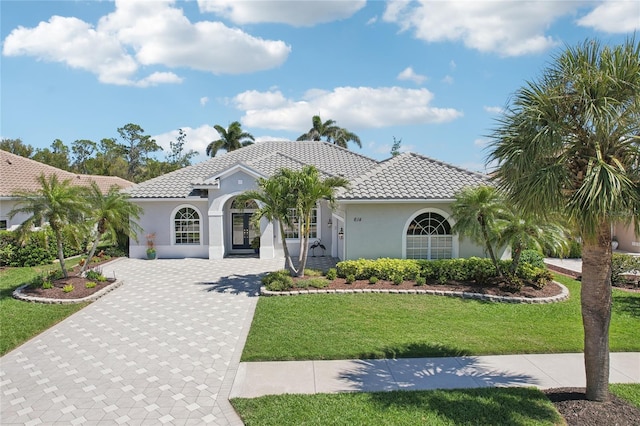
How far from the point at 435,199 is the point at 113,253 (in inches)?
695

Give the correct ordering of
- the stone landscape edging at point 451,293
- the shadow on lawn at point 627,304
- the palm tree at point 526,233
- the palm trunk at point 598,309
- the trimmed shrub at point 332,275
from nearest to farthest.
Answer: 1. the palm trunk at point 598,309
2. the shadow on lawn at point 627,304
3. the stone landscape edging at point 451,293
4. the palm tree at point 526,233
5. the trimmed shrub at point 332,275

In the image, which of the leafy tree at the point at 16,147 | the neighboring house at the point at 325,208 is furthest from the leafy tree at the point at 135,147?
the neighboring house at the point at 325,208

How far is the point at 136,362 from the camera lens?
867 cm

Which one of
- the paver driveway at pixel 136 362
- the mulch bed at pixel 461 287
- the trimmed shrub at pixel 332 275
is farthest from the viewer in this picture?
the trimmed shrub at pixel 332 275

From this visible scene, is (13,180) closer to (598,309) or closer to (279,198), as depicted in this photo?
(279,198)

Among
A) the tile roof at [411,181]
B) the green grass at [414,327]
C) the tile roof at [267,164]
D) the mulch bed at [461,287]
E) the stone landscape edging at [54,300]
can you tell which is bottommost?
the green grass at [414,327]

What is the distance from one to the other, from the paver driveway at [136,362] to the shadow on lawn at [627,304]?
11711 mm

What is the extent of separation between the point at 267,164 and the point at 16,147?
45407mm

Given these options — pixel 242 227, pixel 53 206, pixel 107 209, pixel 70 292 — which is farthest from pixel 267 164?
pixel 70 292

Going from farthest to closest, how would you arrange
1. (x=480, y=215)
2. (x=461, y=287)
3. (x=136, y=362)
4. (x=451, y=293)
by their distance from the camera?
1. (x=461, y=287)
2. (x=480, y=215)
3. (x=451, y=293)
4. (x=136, y=362)

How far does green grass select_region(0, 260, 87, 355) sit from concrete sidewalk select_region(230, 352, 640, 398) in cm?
629

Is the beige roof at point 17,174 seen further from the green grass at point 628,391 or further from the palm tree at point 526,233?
the green grass at point 628,391

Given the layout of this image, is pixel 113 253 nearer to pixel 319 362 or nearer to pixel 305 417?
pixel 319 362

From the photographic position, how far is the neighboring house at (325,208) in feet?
55.7
